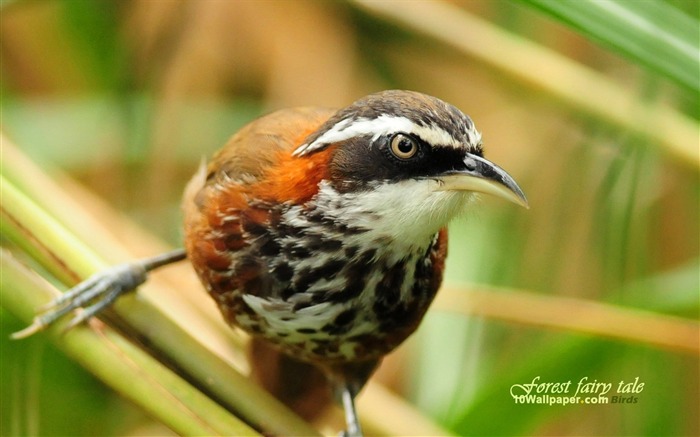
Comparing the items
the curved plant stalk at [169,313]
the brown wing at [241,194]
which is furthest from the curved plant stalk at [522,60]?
the curved plant stalk at [169,313]

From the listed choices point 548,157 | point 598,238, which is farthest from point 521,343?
point 548,157

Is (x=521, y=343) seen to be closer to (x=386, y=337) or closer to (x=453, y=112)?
(x=386, y=337)

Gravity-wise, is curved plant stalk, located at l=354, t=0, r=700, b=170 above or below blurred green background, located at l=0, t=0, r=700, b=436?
above

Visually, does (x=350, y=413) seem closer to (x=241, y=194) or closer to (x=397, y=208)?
(x=241, y=194)

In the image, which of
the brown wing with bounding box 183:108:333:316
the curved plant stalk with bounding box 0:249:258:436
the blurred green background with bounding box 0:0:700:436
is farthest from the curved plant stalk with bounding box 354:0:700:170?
the curved plant stalk with bounding box 0:249:258:436

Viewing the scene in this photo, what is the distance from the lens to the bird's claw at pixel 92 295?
1957 mm

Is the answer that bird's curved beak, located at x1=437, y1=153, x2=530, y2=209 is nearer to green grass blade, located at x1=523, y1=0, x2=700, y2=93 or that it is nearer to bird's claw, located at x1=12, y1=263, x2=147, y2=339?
green grass blade, located at x1=523, y1=0, x2=700, y2=93

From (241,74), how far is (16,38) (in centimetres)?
88

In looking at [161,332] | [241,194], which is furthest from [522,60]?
[161,332]

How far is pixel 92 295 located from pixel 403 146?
856 mm

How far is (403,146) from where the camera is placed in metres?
1.79

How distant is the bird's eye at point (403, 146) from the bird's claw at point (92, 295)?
701mm

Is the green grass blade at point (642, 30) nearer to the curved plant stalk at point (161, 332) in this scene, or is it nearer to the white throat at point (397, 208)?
the white throat at point (397, 208)

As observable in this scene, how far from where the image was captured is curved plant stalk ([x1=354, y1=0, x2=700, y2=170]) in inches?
111
